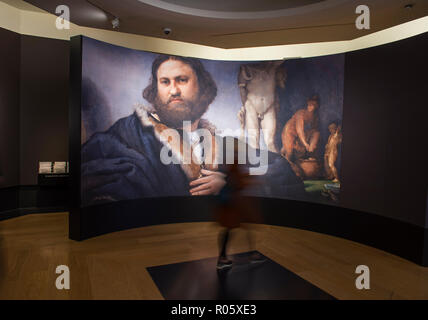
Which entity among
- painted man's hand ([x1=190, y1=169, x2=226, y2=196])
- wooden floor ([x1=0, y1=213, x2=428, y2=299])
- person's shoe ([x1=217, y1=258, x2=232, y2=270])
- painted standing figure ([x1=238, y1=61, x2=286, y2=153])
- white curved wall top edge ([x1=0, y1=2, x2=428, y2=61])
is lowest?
wooden floor ([x1=0, y1=213, x2=428, y2=299])

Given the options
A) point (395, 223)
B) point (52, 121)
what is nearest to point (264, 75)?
point (395, 223)

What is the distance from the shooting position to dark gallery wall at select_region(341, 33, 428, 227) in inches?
226

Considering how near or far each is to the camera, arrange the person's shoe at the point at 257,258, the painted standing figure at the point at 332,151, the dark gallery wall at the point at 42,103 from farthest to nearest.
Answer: the dark gallery wall at the point at 42,103
the painted standing figure at the point at 332,151
the person's shoe at the point at 257,258

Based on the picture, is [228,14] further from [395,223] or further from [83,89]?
[395,223]

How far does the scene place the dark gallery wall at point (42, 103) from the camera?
8.54 meters

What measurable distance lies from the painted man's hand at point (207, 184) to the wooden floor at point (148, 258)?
2.89 feet

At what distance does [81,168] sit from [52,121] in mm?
3150

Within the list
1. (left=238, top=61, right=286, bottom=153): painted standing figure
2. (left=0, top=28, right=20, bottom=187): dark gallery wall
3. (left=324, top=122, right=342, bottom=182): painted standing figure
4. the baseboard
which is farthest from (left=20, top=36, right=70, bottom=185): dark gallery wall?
(left=324, top=122, right=342, bottom=182): painted standing figure

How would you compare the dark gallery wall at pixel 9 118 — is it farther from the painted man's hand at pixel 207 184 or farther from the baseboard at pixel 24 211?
the painted man's hand at pixel 207 184

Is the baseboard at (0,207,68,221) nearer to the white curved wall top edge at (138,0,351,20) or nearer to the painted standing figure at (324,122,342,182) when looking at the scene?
the white curved wall top edge at (138,0,351,20)

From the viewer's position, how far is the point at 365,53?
22.0 feet

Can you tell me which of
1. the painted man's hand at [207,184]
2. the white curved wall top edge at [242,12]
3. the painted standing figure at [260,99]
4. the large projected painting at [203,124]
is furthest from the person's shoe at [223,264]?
the white curved wall top edge at [242,12]

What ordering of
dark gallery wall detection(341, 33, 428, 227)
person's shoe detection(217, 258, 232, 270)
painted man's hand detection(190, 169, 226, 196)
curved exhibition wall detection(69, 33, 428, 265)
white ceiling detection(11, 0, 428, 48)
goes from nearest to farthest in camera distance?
person's shoe detection(217, 258, 232, 270)
dark gallery wall detection(341, 33, 428, 227)
curved exhibition wall detection(69, 33, 428, 265)
white ceiling detection(11, 0, 428, 48)
painted man's hand detection(190, 169, 226, 196)

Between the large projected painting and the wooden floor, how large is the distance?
111 cm
